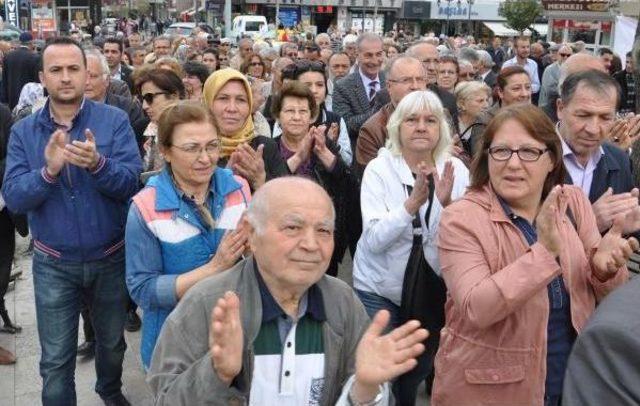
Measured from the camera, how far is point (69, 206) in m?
3.39

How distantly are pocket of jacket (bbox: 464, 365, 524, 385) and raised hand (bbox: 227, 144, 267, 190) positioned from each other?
1529 mm

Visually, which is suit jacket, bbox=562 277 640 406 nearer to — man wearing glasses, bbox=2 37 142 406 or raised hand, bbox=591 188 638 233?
raised hand, bbox=591 188 638 233

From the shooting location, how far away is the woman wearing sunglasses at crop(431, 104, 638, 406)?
2.36m

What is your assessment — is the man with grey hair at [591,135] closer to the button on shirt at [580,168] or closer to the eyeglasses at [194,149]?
the button on shirt at [580,168]

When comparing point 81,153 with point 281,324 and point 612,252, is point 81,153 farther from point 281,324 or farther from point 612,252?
point 612,252

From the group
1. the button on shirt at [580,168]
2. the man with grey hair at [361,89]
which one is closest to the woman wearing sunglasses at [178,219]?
the button on shirt at [580,168]

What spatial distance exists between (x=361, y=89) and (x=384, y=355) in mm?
5143

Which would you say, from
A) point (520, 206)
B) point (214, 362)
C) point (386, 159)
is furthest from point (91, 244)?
point (520, 206)

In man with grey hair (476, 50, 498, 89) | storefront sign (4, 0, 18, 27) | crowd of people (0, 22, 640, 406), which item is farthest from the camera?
storefront sign (4, 0, 18, 27)

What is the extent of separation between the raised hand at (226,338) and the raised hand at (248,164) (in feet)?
5.73

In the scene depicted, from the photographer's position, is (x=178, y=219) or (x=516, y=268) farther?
(x=178, y=219)

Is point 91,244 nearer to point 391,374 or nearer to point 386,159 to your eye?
point 386,159

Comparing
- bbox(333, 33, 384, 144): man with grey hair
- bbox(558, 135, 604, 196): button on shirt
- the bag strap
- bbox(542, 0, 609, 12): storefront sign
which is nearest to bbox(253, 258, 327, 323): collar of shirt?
the bag strap

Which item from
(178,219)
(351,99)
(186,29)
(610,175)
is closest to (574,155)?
(610,175)
